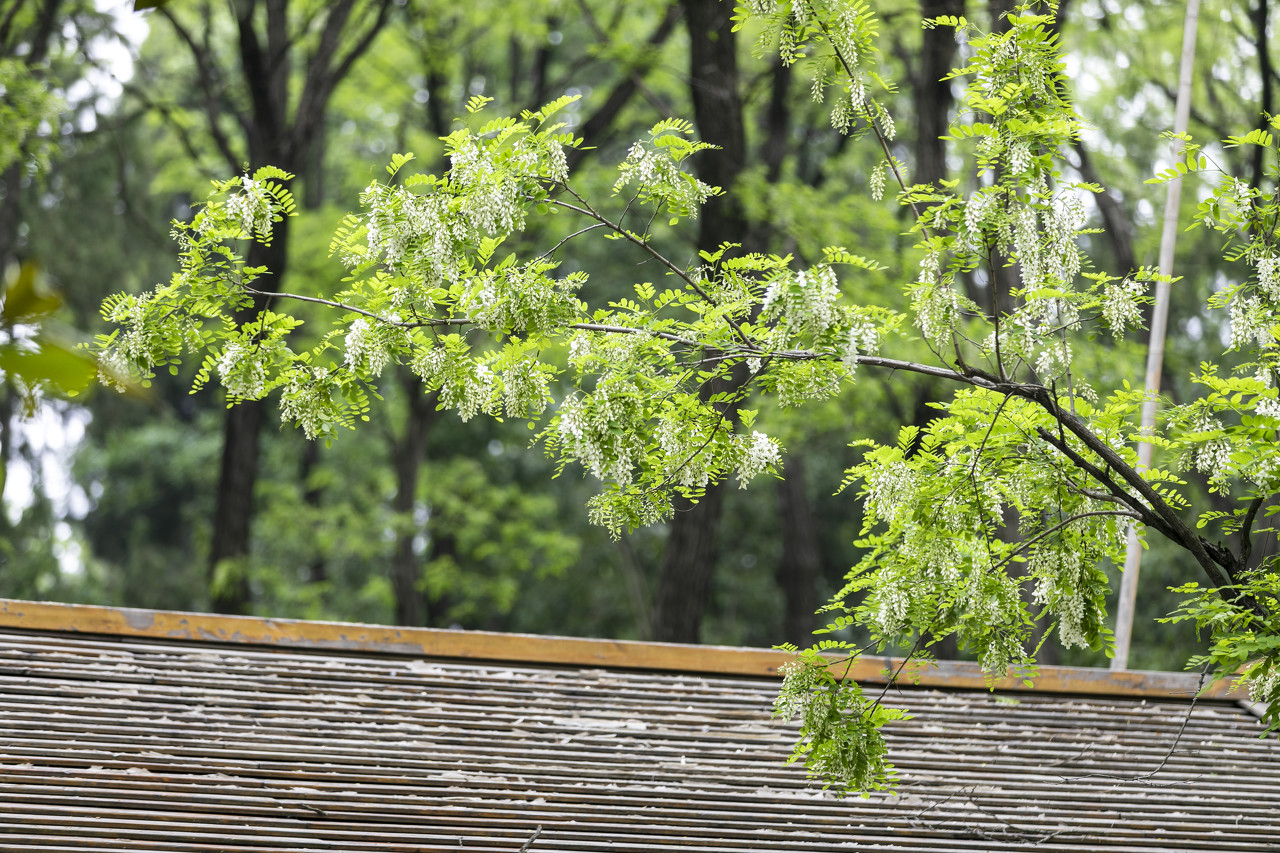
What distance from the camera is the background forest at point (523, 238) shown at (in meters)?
10.9

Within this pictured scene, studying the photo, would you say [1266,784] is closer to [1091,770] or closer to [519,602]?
[1091,770]

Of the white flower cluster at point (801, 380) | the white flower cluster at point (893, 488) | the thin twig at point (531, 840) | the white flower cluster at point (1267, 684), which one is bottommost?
the thin twig at point (531, 840)

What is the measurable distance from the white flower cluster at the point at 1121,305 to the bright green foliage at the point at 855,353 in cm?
2

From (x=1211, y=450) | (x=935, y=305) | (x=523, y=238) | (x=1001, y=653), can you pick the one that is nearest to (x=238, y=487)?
(x=523, y=238)

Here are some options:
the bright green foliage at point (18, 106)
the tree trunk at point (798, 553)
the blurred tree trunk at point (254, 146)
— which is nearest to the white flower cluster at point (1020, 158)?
the blurred tree trunk at point (254, 146)

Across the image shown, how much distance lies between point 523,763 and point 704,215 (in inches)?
260

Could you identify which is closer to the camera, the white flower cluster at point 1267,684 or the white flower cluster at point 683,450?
the white flower cluster at point 1267,684

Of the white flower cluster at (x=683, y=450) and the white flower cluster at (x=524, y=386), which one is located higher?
the white flower cluster at (x=524, y=386)

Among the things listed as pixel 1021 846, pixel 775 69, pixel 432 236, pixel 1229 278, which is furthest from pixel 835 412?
pixel 432 236

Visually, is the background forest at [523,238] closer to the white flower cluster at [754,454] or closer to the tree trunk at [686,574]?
the tree trunk at [686,574]

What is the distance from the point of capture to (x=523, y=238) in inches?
569

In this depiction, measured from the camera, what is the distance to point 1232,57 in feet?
45.5

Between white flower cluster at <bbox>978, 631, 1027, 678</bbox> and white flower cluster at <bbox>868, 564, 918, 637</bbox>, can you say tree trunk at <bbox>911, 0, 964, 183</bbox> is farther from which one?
white flower cluster at <bbox>868, 564, 918, 637</bbox>

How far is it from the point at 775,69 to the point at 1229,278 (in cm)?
766
